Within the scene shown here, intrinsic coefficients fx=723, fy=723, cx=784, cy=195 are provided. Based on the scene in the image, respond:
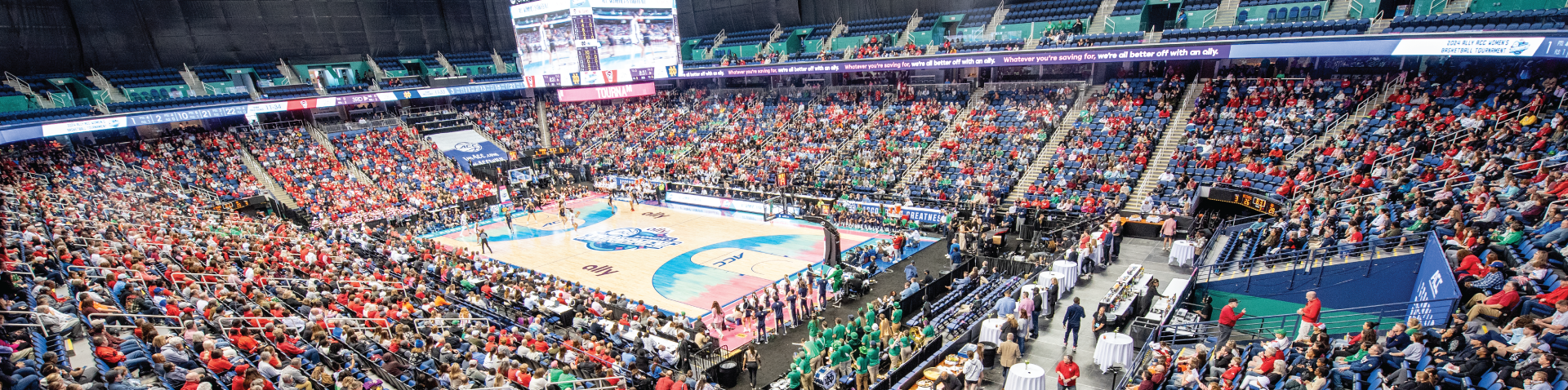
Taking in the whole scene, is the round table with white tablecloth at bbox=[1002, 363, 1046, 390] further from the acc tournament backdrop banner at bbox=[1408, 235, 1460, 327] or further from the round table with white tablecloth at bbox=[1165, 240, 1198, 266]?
the round table with white tablecloth at bbox=[1165, 240, 1198, 266]

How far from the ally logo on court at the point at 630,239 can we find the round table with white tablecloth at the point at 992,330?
14185mm

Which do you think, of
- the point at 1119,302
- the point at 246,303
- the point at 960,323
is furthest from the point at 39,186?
the point at 1119,302

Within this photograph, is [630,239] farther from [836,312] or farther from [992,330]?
[992,330]

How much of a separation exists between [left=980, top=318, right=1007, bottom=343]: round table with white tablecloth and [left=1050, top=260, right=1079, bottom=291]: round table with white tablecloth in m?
3.27

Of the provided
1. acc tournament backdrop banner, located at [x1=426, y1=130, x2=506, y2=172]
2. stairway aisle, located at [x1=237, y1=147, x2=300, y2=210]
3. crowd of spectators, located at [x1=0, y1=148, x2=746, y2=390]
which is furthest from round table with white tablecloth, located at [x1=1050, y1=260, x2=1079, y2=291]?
acc tournament backdrop banner, located at [x1=426, y1=130, x2=506, y2=172]

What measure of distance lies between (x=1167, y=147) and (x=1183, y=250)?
27.2 ft

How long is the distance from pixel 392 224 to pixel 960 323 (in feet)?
82.9

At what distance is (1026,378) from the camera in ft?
35.2

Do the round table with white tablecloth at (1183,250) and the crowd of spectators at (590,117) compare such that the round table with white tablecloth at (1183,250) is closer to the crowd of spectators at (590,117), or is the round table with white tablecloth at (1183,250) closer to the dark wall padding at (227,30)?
the crowd of spectators at (590,117)

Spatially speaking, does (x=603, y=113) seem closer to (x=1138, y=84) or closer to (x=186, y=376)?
(x=1138, y=84)

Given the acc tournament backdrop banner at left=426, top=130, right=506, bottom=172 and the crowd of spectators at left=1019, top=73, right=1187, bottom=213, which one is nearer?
the crowd of spectators at left=1019, top=73, right=1187, bottom=213

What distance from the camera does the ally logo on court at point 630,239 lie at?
25583 millimetres

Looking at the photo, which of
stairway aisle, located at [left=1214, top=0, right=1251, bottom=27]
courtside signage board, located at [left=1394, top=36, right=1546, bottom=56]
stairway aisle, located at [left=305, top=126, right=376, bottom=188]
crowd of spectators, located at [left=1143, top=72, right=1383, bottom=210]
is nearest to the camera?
courtside signage board, located at [left=1394, top=36, right=1546, bottom=56]

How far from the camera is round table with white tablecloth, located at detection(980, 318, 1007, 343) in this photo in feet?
43.1
